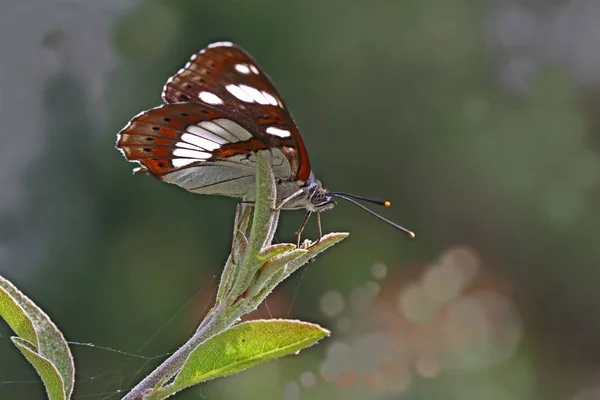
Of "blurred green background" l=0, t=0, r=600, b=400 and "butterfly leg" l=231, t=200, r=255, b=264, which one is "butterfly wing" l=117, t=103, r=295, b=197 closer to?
"butterfly leg" l=231, t=200, r=255, b=264

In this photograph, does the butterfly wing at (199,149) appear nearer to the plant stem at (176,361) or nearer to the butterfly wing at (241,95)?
the butterfly wing at (241,95)

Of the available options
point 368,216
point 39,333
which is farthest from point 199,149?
point 368,216

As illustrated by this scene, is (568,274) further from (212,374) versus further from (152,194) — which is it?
(212,374)

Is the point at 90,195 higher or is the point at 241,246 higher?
the point at 241,246

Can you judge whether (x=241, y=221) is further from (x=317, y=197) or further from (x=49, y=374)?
(x=49, y=374)

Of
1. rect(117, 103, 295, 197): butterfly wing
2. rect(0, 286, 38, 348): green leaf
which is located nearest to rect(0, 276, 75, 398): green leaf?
rect(0, 286, 38, 348): green leaf

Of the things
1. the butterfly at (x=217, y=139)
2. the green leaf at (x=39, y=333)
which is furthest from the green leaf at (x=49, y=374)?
the butterfly at (x=217, y=139)

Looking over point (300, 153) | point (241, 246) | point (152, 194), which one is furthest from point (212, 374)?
point (152, 194)
